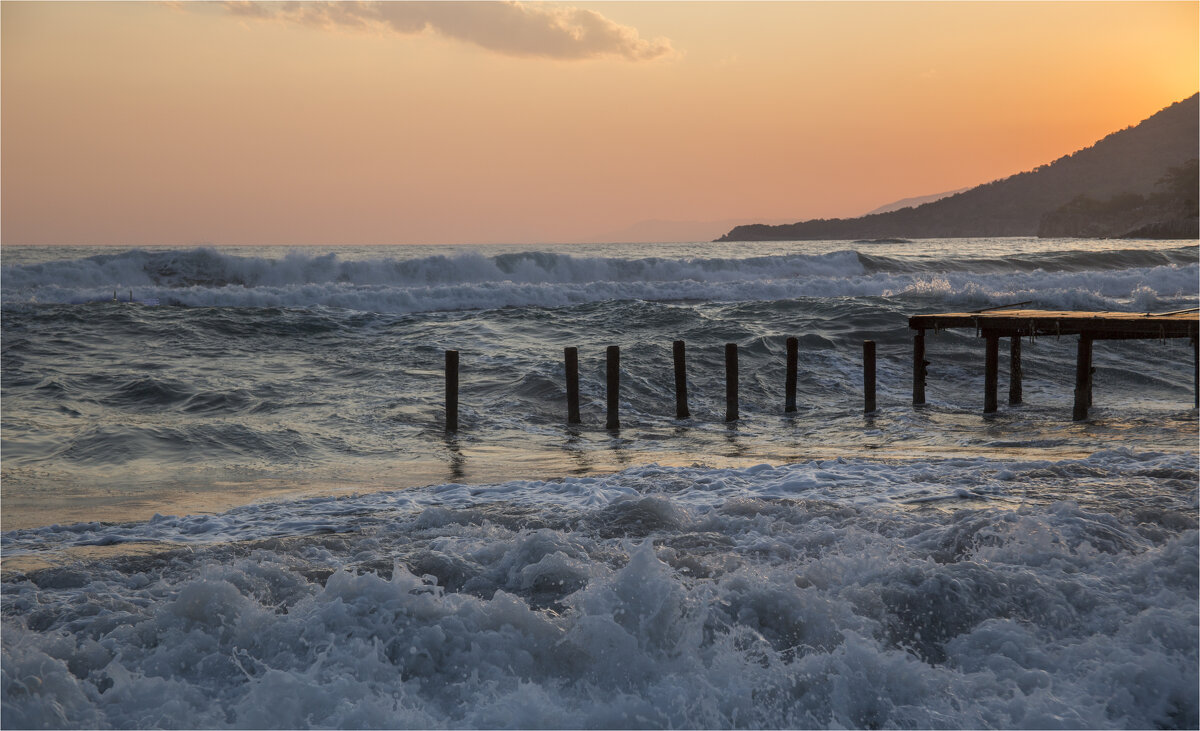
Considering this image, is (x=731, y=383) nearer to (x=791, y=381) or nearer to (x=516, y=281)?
(x=791, y=381)

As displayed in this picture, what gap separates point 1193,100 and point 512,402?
601 feet

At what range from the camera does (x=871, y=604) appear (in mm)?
5285

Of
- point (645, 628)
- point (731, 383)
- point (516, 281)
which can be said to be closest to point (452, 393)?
point (731, 383)

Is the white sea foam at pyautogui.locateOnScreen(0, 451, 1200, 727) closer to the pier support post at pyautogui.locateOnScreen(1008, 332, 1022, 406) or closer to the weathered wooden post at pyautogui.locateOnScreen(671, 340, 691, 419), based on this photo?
the weathered wooden post at pyautogui.locateOnScreen(671, 340, 691, 419)

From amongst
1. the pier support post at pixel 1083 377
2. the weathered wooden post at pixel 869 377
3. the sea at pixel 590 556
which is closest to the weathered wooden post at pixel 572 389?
the sea at pixel 590 556

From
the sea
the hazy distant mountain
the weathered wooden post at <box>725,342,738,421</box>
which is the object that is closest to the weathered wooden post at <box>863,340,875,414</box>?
the sea

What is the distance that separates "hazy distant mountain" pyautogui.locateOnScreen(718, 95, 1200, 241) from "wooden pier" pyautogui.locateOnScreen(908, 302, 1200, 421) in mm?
126936

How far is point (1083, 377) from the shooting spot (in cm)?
1272

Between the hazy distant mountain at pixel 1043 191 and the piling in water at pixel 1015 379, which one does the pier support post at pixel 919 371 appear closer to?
the piling in water at pixel 1015 379

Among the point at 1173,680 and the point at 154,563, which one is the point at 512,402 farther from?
the point at 1173,680

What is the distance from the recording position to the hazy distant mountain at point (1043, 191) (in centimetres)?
13875

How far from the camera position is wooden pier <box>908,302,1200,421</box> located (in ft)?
39.3

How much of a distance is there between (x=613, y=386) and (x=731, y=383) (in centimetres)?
200

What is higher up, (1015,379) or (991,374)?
(991,374)
